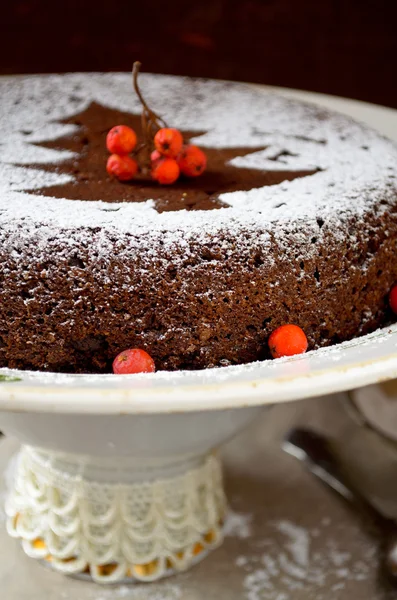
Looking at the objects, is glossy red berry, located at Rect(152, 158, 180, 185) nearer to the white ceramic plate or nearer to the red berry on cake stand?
the red berry on cake stand

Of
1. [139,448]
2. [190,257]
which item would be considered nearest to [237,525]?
[139,448]

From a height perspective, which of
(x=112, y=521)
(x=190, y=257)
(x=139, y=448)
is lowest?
(x=112, y=521)

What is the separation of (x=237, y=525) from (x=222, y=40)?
5.51 feet

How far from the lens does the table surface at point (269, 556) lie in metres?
1.41

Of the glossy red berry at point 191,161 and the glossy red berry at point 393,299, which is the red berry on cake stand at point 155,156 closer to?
the glossy red berry at point 191,161

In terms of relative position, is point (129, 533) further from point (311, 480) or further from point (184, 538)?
point (311, 480)

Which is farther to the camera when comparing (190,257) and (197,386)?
(190,257)

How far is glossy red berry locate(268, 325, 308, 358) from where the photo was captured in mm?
1052

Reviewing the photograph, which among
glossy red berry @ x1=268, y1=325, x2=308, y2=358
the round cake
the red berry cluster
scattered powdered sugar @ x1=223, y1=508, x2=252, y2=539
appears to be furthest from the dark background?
glossy red berry @ x1=268, y1=325, x2=308, y2=358

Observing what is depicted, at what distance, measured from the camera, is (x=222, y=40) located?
2.60m

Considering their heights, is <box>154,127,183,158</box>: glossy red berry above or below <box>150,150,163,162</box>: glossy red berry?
above

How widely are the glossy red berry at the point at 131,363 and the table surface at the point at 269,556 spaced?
1.93ft

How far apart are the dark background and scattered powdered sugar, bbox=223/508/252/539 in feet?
5.21

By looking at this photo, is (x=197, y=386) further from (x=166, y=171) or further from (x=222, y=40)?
(x=222, y=40)
